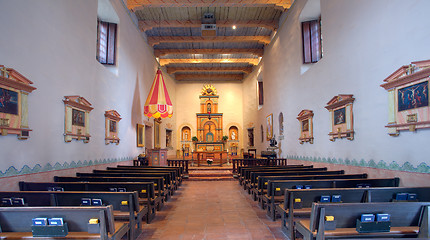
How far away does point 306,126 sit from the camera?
313 inches

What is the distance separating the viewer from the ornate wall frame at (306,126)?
24.7 ft

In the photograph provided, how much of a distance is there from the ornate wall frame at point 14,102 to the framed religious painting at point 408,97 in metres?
5.68

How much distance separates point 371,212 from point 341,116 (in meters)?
3.99

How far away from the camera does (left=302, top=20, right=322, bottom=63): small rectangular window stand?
322 inches

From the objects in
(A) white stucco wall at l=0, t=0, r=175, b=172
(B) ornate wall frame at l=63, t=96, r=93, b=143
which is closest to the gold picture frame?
(A) white stucco wall at l=0, t=0, r=175, b=172

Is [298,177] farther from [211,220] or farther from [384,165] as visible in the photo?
[211,220]

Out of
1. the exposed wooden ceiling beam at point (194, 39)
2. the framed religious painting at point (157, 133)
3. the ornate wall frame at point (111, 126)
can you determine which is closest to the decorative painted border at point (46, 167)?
the ornate wall frame at point (111, 126)

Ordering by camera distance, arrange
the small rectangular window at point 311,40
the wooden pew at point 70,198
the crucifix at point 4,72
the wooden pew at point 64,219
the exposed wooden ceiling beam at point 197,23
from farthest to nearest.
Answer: the exposed wooden ceiling beam at point 197,23 < the small rectangular window at point 311,40 < the crucifix at point 4,72 < the wooden pew at point 70,198 < the wooden pew at point 64,219

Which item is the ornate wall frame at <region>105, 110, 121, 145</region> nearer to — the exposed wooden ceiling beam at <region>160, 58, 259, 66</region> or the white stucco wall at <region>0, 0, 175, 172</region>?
the white stucco wall at <region>0, 0, 175, 172</region>

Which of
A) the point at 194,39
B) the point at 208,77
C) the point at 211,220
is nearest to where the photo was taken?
the point at 211,220

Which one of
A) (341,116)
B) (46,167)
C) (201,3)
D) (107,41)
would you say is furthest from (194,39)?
(46,167)

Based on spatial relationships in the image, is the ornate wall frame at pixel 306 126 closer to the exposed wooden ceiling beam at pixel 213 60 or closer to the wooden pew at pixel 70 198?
the wooden pew at pixel 70 198

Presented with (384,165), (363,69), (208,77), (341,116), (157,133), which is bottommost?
(384,165)

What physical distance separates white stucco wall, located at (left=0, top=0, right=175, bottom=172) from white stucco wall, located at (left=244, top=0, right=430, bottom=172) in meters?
5.84
